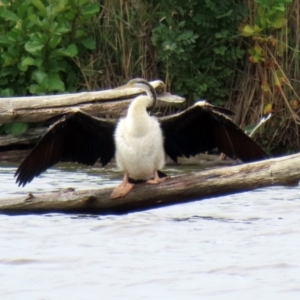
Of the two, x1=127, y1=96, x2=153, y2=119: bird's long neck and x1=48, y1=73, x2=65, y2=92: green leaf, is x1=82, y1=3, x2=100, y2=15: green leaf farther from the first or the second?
x1=127, y1=96, x2=153, y2=119: bird's long neck

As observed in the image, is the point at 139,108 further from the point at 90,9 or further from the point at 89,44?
the point at 89,44

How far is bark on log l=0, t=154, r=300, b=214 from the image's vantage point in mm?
5305

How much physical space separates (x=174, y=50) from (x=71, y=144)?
10.5 feet

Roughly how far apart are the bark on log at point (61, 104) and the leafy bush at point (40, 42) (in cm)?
172

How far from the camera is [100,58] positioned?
9836mm

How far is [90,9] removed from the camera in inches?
372

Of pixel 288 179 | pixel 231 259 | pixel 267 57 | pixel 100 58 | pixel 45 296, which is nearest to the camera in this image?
pixel 45 296

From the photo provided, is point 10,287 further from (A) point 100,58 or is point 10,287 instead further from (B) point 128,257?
(A) point 100,58

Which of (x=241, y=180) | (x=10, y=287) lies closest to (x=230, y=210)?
(x=241, y=180)

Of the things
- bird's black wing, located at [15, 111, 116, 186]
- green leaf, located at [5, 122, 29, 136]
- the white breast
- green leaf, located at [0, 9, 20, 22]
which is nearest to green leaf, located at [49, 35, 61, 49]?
green leaf, located at [0, 9, 20, 22]

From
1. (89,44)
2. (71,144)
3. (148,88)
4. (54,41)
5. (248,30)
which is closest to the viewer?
(71,144)

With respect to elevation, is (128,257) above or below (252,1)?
below

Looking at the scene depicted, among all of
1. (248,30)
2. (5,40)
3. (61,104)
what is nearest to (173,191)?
(61,104)

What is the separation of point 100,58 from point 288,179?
15.8 ft
